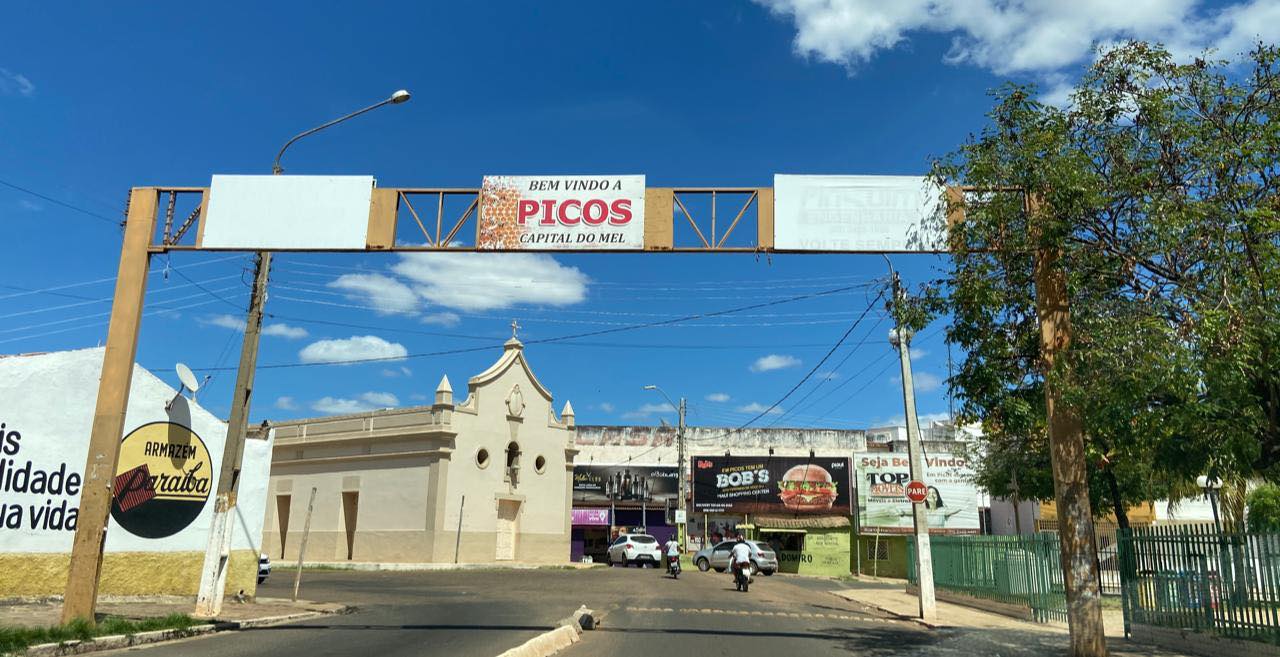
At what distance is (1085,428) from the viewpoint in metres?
12.4

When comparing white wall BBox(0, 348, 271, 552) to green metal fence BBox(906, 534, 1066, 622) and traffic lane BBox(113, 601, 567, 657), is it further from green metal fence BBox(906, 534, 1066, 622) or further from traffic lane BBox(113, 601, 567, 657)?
green metal fence BBox(906, 534, 1066, 622)

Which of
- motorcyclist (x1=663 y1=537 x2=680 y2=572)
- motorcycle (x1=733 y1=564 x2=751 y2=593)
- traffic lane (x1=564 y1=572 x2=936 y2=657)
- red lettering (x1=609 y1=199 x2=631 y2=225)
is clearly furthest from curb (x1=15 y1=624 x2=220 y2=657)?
motorcyclist (x1=663 y1=537 x2=680 y2=572)

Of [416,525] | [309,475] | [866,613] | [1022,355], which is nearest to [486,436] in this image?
[416,525]

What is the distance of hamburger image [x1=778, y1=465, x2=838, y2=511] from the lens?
4525 cm

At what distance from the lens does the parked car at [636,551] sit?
43.8m

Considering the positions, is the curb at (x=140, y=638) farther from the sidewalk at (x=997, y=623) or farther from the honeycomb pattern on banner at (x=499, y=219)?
the sidewalk at (x=997, y=623)

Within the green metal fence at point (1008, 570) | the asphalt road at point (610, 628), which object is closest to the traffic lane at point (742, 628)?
the asphalt road at point (610, 628)

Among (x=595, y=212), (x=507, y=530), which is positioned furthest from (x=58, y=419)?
(x=507, y=530)

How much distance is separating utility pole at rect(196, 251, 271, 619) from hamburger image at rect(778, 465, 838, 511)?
111 feet

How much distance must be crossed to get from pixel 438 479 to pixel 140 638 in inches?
937

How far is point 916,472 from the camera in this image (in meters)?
19.0

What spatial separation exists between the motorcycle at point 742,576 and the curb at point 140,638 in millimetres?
12818

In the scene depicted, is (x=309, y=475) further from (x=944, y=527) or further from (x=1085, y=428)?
(x=1085, y=428)

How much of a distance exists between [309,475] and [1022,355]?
34735mm
